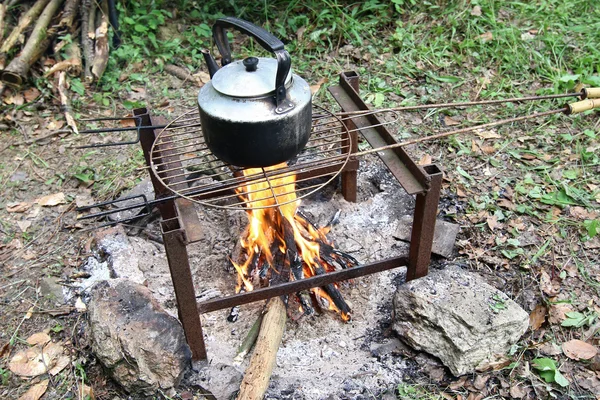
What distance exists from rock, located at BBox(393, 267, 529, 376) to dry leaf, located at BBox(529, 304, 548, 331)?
0.70 ft

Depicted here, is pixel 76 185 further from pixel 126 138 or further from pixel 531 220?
pixel 531 220

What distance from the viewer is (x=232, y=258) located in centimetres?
345

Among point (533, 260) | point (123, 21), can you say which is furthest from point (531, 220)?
point (123, 21)

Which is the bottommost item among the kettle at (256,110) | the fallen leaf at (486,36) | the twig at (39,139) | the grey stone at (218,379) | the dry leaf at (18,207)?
the grey stone at (218,379)

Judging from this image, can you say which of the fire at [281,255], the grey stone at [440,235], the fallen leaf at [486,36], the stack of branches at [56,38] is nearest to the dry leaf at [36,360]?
the fire at [281,255]

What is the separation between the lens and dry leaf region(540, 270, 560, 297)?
10.5 feet

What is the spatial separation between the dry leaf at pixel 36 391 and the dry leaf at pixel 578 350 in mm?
2705

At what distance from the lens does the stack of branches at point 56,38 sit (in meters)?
4.98

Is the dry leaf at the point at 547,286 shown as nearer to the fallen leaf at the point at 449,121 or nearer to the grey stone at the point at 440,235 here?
the grey stone at the point at 440,235

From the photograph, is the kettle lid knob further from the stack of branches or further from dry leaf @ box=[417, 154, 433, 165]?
the stack of branches

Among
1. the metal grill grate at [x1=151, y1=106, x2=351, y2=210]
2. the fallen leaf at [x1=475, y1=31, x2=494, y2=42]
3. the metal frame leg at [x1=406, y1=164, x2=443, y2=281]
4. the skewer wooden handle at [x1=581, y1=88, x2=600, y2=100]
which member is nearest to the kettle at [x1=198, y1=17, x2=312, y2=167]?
the metal grill grate at [x1=151, y1=106, x2=351, y2=210]

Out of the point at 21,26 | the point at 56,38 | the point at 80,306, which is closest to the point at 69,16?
the point at 56,38

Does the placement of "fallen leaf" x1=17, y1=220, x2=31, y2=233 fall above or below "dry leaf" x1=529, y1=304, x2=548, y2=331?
above

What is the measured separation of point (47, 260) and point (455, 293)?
8.19 ft
